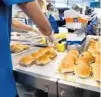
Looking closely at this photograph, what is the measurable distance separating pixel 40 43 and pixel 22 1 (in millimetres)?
584

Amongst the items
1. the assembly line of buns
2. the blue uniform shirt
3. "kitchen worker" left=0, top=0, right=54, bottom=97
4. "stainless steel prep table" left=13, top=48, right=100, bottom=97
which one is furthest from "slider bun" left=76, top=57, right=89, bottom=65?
the blue uniform shirt

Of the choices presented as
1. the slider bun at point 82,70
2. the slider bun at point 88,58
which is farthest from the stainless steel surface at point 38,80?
the slider bun at point 88,58

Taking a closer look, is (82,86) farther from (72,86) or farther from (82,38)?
(82,38)

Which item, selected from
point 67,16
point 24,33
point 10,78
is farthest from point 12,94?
point 24,33

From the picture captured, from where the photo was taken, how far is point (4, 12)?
72 cm

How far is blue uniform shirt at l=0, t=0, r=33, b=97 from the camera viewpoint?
71 cm

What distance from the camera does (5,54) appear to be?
767mm

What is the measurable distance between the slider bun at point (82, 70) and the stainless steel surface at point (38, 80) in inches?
4.3

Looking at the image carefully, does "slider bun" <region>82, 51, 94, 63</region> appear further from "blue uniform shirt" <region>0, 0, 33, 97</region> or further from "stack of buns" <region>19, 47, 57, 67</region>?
"blue uniform shirt" <region>0, 0, 33, 97</region>

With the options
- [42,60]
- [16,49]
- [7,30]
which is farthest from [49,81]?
[16,49]

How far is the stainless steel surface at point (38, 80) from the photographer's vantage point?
2.61ft

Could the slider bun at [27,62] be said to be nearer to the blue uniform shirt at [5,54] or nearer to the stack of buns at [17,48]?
the blue uniform shirt at [5,54]

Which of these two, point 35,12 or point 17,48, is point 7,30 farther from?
point 17,48

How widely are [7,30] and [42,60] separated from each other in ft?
0.86
